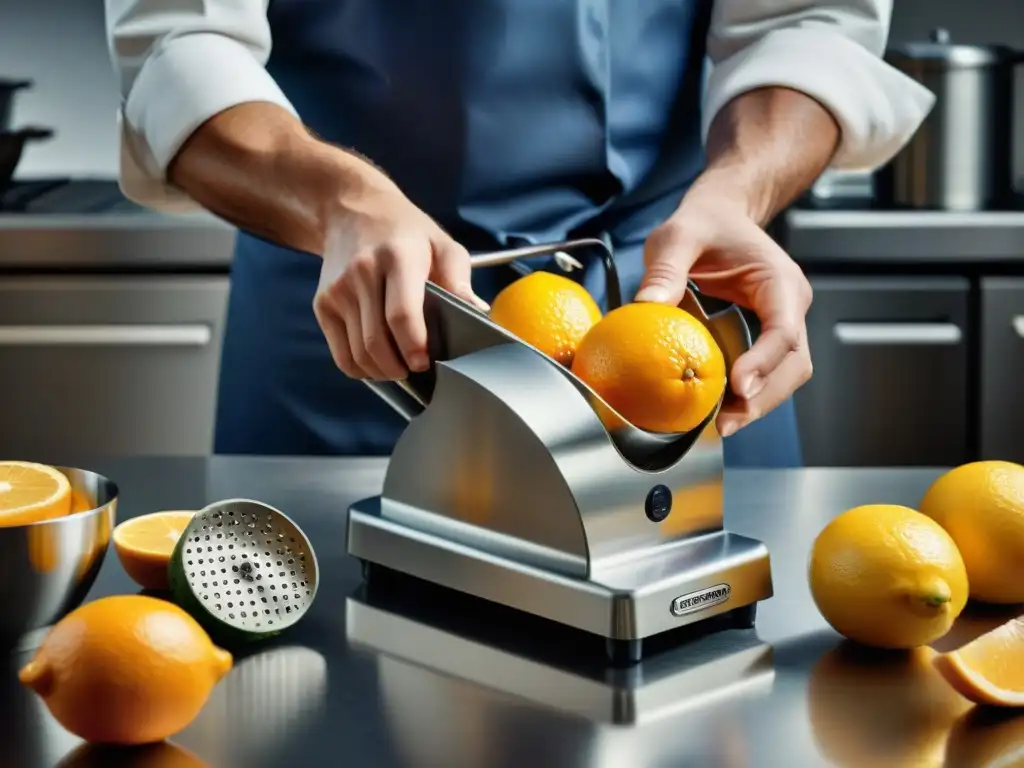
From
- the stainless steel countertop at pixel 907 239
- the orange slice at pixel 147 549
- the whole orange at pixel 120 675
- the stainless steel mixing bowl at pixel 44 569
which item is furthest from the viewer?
the stainless steel countertop at pixel 907 239

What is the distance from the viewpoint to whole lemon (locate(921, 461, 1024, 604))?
89cm

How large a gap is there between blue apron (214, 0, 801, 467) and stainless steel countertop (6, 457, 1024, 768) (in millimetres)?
518

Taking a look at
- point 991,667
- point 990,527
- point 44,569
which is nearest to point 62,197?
point 44,569

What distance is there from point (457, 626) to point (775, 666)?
18cm

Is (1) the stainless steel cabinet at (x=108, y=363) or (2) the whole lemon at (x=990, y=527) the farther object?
(1) the stainless steel cabinet at (x=108, y=363)

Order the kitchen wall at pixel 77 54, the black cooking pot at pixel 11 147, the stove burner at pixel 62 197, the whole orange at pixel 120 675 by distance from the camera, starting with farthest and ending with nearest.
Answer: the kitchen wall at pixel 77 54 < the black cooking pot at pixel 11 147 < the stove burner at pixel 62 197 < the whole orange at pixel 120 675

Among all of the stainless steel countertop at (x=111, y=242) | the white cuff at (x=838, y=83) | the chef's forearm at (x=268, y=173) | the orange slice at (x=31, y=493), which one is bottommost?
the orange slice at (x=31, y=493)

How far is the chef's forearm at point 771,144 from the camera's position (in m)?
1.26

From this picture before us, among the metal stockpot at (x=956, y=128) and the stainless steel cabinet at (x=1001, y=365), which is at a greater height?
the metal stockpot at (x=956, y=128)

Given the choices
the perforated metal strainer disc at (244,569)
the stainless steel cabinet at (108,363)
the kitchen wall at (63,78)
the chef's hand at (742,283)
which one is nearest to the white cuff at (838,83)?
the chef's hand at (742,283)

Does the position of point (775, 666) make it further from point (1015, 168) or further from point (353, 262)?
point (1015, 168)

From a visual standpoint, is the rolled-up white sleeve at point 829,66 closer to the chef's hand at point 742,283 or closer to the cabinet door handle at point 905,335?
the chef's hand at point 742,283

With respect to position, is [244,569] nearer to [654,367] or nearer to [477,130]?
[654,367]

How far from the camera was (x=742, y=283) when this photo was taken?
104 centimetres
